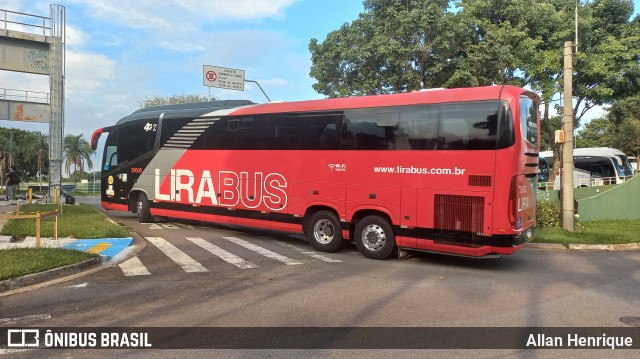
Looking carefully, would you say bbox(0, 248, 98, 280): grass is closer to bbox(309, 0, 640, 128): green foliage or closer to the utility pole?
the utility pole

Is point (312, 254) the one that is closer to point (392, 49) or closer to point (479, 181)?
point (479, 181)

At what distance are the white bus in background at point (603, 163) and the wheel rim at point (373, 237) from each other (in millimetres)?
24906

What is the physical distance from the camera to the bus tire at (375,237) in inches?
352

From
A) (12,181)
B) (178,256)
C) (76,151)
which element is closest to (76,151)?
(76,151)

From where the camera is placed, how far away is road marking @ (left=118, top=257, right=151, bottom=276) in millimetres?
7588

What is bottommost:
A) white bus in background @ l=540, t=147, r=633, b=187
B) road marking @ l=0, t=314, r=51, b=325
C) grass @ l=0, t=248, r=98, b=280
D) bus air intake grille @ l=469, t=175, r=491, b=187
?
road marking @ l=0, t=314, r=51, b=325

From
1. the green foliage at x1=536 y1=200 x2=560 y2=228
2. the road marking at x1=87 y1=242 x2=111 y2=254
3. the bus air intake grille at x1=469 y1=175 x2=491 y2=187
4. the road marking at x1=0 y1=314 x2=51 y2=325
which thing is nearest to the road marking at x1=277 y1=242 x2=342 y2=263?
the bus air intake grille at x1=469 y1=175 x2=491 y2=187

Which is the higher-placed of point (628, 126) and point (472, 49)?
point (472, 49)

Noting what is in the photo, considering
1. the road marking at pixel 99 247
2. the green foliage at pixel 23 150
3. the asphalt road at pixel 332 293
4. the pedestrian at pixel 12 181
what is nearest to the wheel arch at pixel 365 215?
the asphalt road at pixel 332 293

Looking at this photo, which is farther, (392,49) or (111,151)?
(392,49)

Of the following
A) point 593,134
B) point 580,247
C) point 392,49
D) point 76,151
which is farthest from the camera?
point 76,151

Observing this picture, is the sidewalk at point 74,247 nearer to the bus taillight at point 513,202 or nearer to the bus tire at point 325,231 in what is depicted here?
the bus tire at point 325,231

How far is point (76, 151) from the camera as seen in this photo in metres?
60.4

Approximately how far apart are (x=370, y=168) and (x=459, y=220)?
2134 mm
